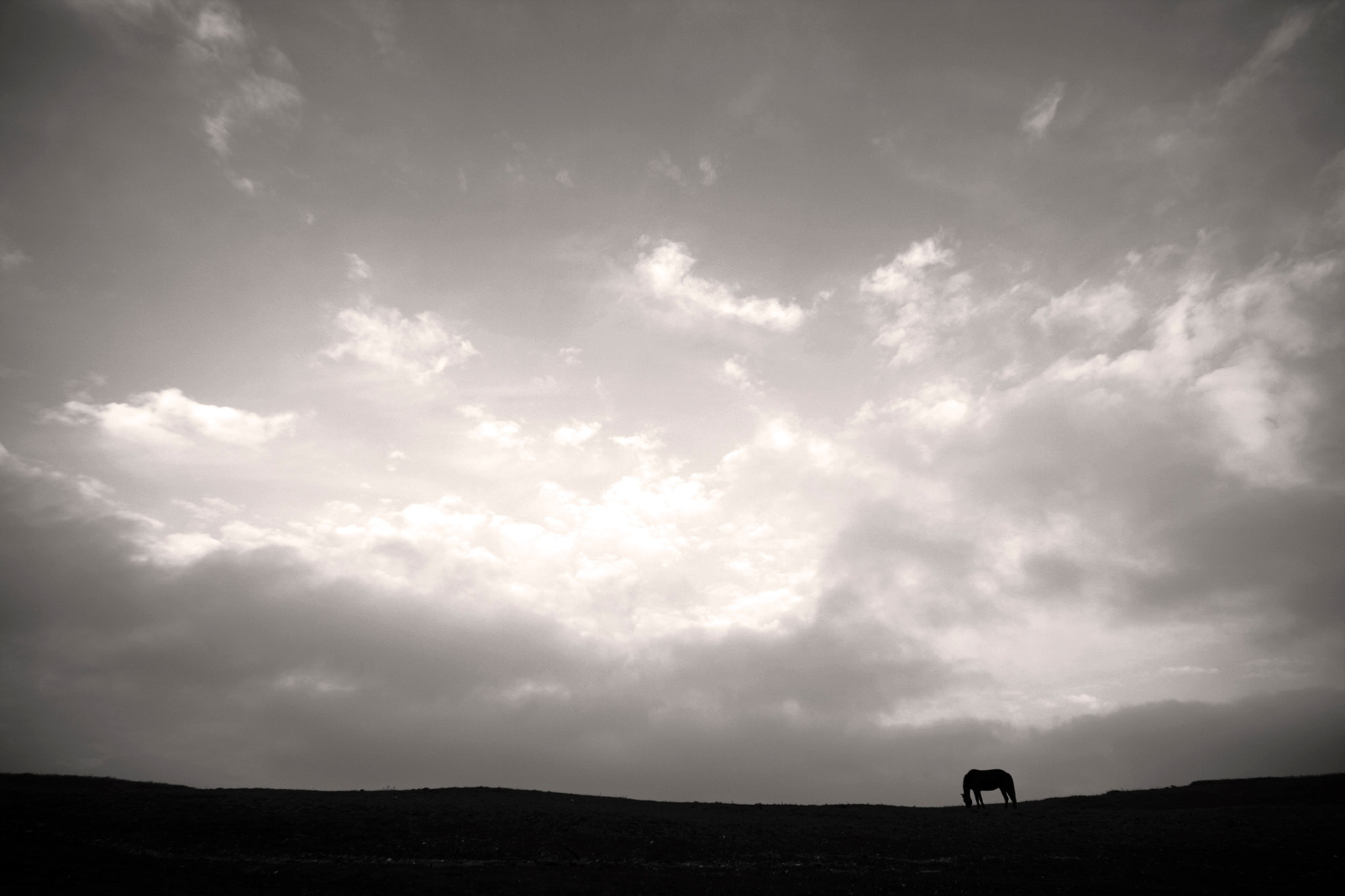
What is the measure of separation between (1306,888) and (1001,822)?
67.2 feet

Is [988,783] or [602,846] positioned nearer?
[602,846]

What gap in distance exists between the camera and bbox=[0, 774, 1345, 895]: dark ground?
1270 inches

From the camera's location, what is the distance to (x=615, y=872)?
35875 millimetres

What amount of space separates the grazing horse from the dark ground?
7.37 metres

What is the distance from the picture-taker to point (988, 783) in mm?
62812

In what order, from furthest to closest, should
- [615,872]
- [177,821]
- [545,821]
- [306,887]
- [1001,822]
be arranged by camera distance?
[1001,822]
[545,821]
[177,821]
[615,872]
[306,887]

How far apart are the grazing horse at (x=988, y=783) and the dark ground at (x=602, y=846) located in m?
7.37

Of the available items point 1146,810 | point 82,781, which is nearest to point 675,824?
point 1146,810

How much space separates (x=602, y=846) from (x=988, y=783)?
41741 millimetres

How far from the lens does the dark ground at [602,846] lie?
106 ft

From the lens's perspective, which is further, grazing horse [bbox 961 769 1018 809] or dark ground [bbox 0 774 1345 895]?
grazing horse [bbox 961 769 1018 809]

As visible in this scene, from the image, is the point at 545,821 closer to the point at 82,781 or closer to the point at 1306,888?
the point at 82,781

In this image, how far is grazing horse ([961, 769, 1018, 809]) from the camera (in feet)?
206

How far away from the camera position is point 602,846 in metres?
41.1
